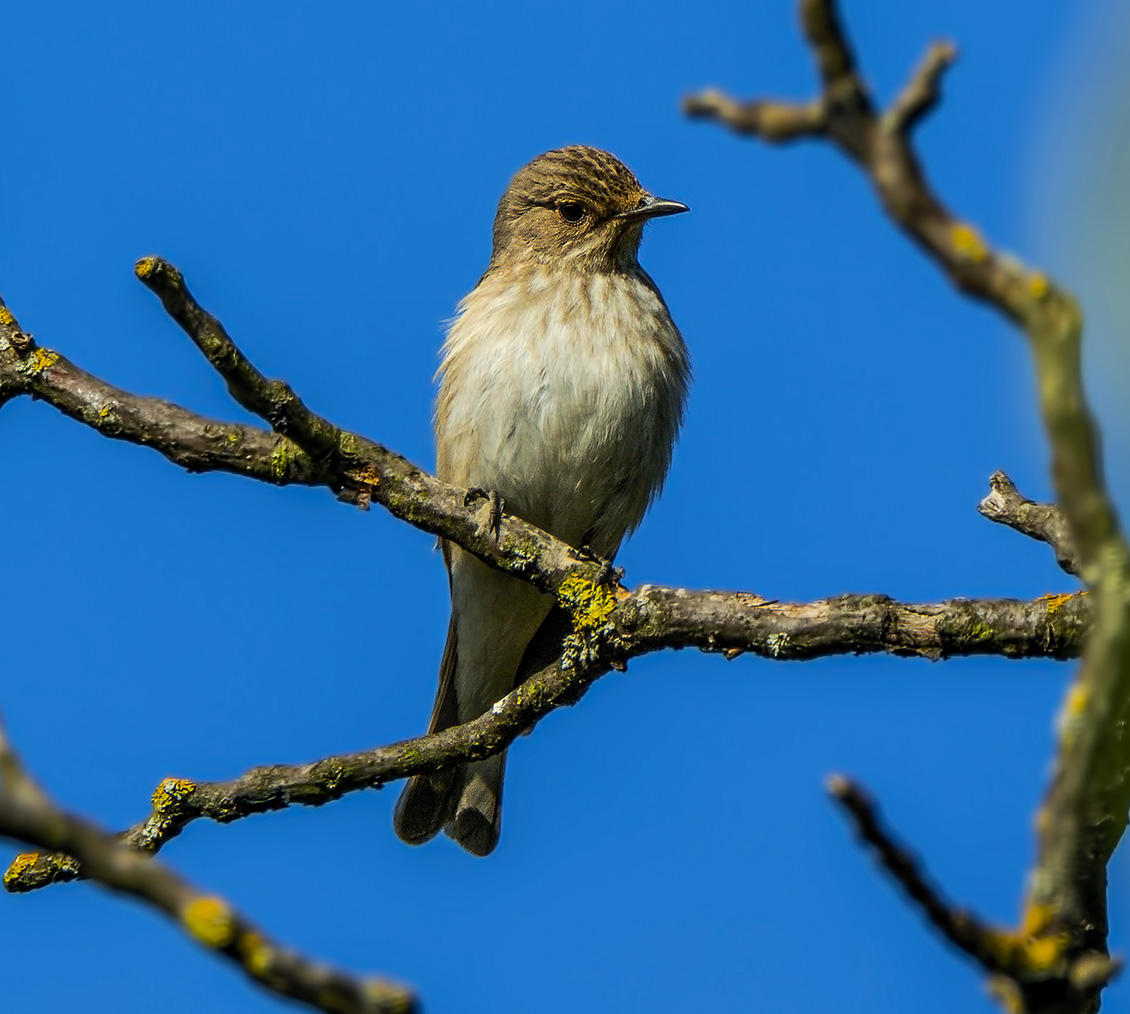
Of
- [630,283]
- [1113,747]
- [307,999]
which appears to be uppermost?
[630,283]

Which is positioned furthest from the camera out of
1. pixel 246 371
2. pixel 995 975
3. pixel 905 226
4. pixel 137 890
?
pixel 246 371

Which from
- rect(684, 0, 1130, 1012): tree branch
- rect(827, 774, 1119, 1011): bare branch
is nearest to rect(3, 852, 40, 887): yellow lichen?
rect(827, 774, 1119, 1011): bare branch

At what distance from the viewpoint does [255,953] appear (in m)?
1.89

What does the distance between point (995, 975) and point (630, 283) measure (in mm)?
6605

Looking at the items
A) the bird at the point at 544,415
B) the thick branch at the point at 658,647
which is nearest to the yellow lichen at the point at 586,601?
the thick branch at the point at 658,647

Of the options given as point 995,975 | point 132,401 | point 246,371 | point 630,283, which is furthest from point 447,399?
point 995,975

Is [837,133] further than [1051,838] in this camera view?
No

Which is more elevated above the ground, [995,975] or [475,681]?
[475,681]

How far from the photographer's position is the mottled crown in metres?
8.52

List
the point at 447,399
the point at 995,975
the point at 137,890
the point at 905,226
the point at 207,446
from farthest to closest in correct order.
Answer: the point at 447,399 < the point at 207,446 < the point at 995,975 < the point at 137,890 < the point at 905,226

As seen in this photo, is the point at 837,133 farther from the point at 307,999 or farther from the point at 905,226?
the point at 307,999

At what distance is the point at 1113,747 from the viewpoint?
1840 mm

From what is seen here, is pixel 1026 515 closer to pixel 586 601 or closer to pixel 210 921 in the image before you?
pixel 586 601

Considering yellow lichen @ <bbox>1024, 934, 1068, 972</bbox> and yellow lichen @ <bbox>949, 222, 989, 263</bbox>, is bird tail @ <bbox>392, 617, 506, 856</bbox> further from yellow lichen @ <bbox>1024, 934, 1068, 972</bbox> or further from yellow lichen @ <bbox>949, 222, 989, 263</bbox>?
yellow lichen @ <bbox>949, 222, 989, 263</bbox>
